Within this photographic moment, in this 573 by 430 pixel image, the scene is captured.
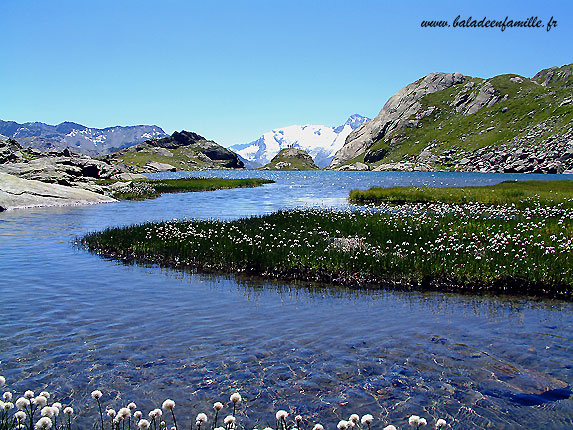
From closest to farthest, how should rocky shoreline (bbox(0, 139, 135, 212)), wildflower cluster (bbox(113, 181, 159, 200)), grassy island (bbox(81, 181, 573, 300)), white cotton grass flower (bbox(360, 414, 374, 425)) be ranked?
1. white cotton grass flower (bbox(360, 414, 374, 425))
2. grassy island (bbox(81, 181, 573, 300))
3. rocky shoreline (bbox(0, 139, 135, 212))
4. wildflower cluster (bbox(113, 181, 159, 200))

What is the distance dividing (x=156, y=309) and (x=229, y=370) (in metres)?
4.98

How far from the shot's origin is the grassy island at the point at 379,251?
1542 cm

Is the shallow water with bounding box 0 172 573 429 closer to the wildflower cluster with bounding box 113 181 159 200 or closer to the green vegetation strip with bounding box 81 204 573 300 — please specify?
the green vegetation strip with bounding box 81 204 573 300

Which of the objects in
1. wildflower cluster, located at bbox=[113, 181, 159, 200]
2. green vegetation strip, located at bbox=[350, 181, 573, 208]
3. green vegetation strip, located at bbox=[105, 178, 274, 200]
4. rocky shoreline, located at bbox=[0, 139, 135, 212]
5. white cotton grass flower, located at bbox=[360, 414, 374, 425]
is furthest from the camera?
green vegetation strip, located at bbox=[105, 178, 274, 200]

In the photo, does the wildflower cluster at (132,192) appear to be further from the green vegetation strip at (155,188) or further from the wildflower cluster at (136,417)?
the wildflower cluster at (136,417)

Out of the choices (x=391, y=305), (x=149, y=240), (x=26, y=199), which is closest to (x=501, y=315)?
(x=391, y=305)

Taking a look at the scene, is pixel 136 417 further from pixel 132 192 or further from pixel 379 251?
pixel 132 192

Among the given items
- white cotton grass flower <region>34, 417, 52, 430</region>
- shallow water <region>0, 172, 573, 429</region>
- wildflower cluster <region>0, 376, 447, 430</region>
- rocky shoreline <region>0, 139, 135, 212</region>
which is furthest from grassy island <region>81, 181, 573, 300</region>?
rocky shoreline <region>0, 139, 135, 212</region>

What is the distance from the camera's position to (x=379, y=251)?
18.5m

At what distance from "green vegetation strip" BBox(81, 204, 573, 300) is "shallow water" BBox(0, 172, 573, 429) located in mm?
1396

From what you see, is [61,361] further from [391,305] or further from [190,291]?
[391,305]

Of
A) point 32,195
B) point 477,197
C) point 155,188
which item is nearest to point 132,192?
point 155,188

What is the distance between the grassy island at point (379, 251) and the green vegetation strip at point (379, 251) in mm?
39

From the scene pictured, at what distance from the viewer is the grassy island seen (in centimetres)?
1542
